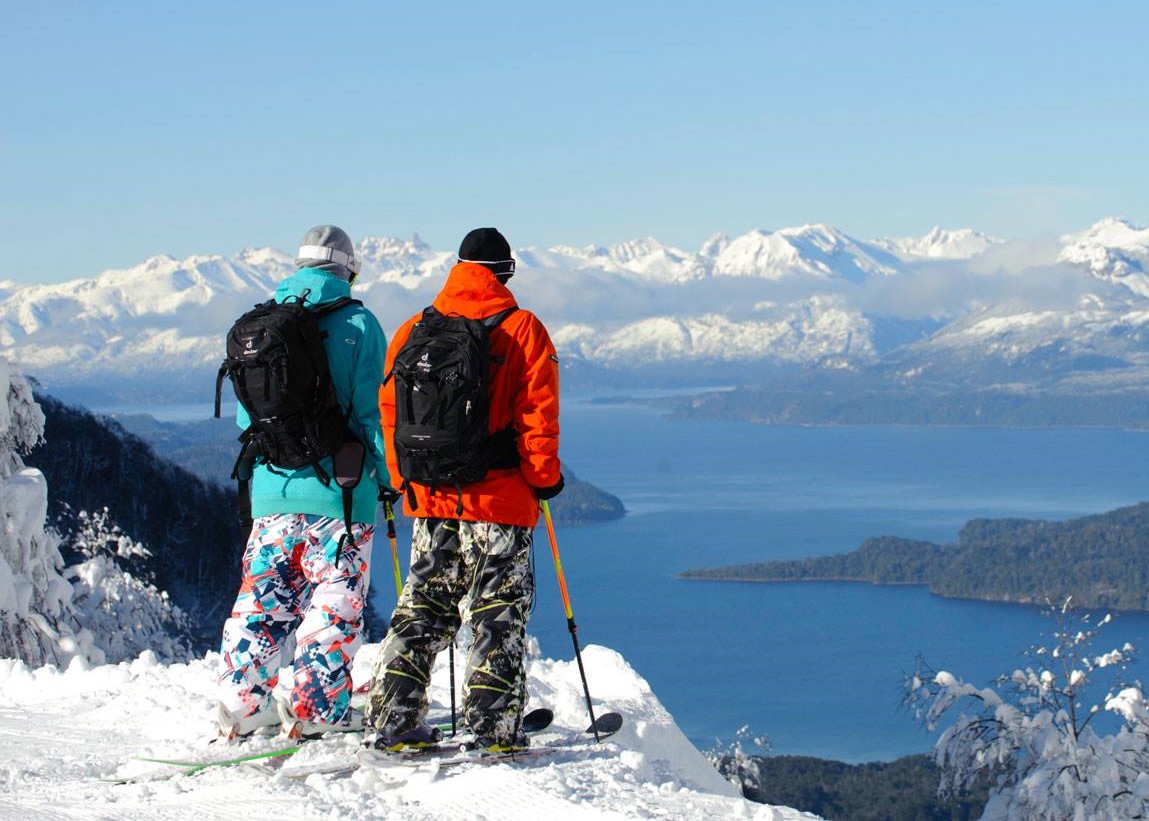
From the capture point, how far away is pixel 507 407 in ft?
17.3

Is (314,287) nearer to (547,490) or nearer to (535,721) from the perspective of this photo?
(547,490)

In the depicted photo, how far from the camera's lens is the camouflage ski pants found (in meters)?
5.23

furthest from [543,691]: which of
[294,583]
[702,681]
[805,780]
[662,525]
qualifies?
[662,525]

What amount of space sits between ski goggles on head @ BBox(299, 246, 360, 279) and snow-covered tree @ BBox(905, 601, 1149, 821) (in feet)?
33.8

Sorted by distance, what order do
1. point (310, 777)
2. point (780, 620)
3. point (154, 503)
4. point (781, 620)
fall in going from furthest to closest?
point (781, 620)
point (780, 620)
point (154, 503)
point (310, 777)

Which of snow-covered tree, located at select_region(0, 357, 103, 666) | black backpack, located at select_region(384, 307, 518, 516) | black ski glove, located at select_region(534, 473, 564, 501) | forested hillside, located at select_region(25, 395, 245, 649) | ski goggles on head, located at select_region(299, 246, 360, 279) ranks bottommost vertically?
forested hillside, located at select_region(25, 395, 245, 649)

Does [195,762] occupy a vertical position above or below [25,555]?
above

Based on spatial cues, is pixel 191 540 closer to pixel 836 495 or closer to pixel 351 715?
pixel 351 715

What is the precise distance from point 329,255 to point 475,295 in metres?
0.79

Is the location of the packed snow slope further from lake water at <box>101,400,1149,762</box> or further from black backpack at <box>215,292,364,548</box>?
lake water at <box>101,400,1149,762</box>

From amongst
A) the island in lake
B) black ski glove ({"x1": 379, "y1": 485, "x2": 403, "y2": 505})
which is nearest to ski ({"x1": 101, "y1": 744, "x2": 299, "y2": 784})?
black ski glove ({"x1": 379, "y1": 485, "x2": 403, "y2": 505})

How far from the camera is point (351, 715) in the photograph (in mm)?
5785

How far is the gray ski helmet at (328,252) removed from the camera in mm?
5660

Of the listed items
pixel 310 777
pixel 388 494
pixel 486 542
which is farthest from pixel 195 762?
pixel 486 542
